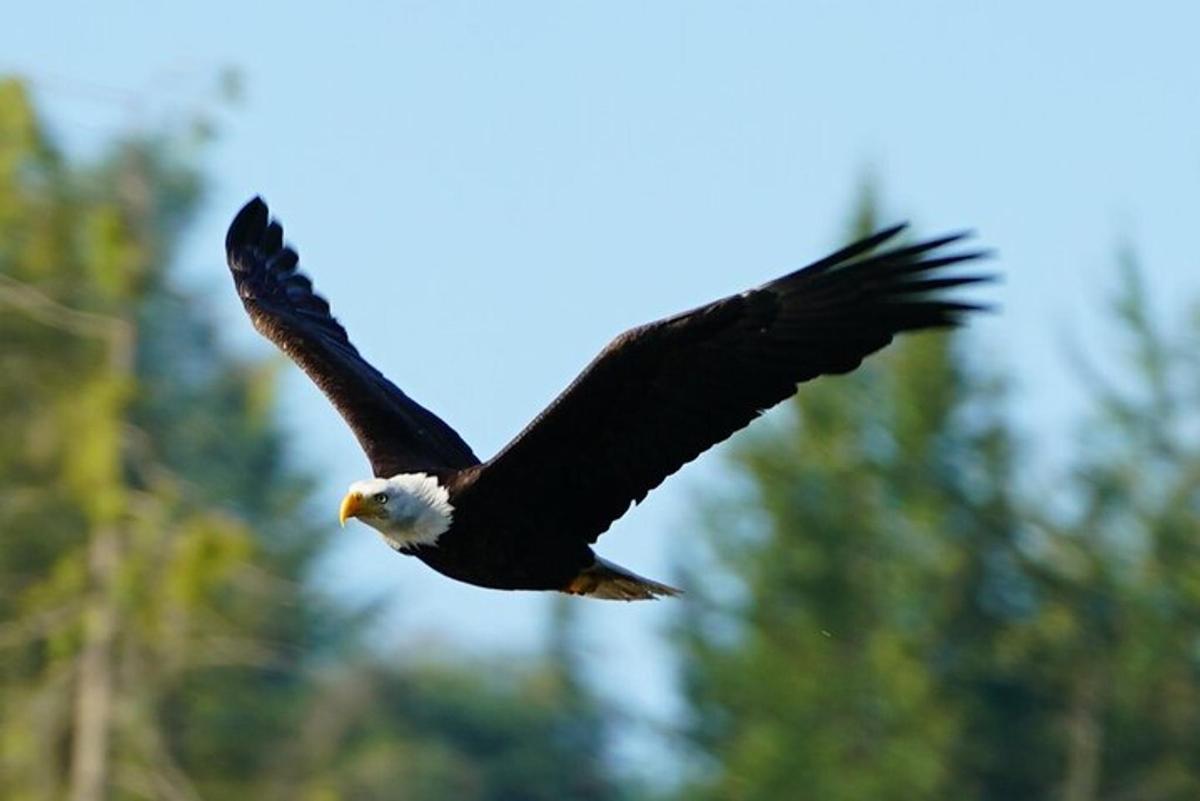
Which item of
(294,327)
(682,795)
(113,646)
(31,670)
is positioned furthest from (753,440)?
(294,327)

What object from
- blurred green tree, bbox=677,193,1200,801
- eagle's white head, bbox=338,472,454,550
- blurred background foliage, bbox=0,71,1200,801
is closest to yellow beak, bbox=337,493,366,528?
eagle's white head, bbox=338,472,454,550

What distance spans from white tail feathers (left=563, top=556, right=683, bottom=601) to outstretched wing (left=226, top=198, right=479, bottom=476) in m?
0.63

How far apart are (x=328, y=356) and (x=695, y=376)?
2.33m

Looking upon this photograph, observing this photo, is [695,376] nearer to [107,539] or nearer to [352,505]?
[352,505]

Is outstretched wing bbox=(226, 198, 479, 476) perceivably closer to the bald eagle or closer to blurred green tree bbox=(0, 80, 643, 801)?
the bald eagle

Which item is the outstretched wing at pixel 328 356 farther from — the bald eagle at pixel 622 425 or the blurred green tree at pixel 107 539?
the blurred green tree at pixel 107 539

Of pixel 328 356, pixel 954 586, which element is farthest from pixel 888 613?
pixel 328 356

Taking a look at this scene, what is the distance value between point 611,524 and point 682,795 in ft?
76.8

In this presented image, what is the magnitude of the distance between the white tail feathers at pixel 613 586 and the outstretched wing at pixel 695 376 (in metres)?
0.43

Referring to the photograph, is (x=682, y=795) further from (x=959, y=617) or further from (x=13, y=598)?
(x=13, y=598)

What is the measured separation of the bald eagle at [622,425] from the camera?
10.5 metres

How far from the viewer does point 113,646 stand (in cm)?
2089

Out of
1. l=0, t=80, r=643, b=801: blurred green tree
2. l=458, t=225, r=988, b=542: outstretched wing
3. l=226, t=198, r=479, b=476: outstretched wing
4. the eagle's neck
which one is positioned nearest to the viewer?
l=458, t=225, r=988, b=542: outstretched wing

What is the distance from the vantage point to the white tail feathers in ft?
38.7
